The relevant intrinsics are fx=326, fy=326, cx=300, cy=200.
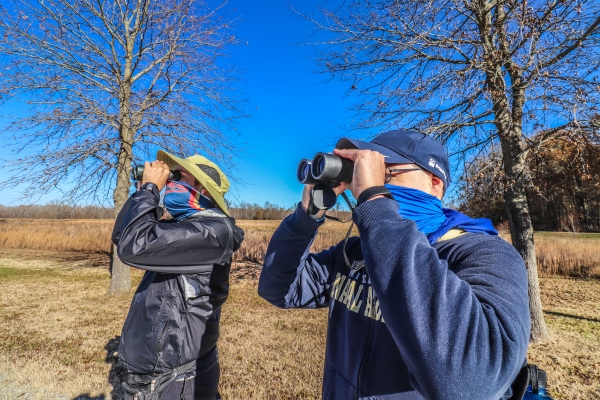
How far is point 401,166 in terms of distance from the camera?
4.12 ft

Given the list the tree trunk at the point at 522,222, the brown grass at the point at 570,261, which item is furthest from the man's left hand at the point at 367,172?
the brown grass at the point at 570,261

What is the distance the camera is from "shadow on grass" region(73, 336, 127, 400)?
3615 millimetres

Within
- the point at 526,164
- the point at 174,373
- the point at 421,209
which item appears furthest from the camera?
the point at 526,164

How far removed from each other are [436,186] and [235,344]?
481 cm

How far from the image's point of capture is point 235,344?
5.20 metres

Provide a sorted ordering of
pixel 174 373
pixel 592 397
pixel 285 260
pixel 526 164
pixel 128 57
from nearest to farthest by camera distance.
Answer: pixel 285 260 → pixel 174 373 → pixel 592 397 → pixel 526 164 → pixel 128 57

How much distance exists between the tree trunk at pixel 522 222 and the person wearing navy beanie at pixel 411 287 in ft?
16.3

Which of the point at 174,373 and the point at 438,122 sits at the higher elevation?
the point at 438,122

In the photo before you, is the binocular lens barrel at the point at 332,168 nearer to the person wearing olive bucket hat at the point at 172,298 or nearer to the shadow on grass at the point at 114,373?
the person wearing olive bucket hat at the point at 172,298

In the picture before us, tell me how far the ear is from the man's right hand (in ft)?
6.35

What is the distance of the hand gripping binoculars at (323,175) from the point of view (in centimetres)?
118

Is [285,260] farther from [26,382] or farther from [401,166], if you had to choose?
[26,382]

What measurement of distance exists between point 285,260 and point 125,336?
1.33m

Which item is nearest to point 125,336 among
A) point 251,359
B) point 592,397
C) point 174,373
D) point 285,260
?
point 174,373
